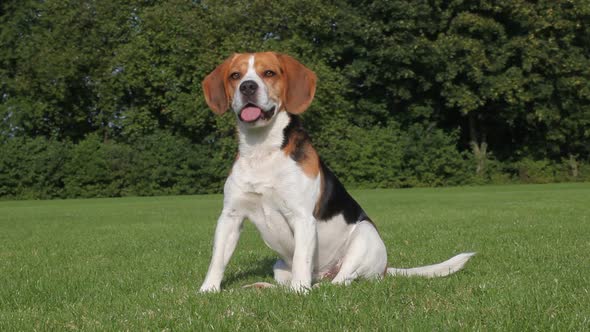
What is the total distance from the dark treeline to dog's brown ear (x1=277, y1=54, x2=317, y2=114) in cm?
2908

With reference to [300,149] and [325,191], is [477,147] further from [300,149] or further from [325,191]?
[300,149]

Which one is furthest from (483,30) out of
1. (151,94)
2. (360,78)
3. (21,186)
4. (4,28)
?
(4,28)

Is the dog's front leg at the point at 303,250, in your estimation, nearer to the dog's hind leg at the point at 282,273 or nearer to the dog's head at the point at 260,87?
the dog's hind leg at the point at 282,273

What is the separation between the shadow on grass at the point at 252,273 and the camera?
258 inches

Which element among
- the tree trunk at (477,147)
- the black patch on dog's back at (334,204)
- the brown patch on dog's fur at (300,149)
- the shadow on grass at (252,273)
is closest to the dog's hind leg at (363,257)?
the black patch on dog's back at (334,204)

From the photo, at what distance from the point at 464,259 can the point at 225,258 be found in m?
2.30

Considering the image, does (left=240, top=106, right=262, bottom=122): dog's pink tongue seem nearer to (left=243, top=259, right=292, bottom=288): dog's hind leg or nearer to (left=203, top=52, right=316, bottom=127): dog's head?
(left=203, top=52, right=316, bottom=127): dog's head

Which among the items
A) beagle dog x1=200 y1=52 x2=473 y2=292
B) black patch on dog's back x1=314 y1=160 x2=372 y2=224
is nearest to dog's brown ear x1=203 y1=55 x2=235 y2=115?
beagle dog x1=200 y1=52 x2=473 y2=292

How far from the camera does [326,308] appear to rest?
436 centimetres

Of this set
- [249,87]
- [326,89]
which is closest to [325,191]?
[249,87]

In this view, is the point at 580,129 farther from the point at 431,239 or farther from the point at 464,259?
the point at 464,259

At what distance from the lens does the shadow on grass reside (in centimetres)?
655

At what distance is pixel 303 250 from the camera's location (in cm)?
547

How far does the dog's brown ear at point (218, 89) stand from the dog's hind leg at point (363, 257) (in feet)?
5.56
